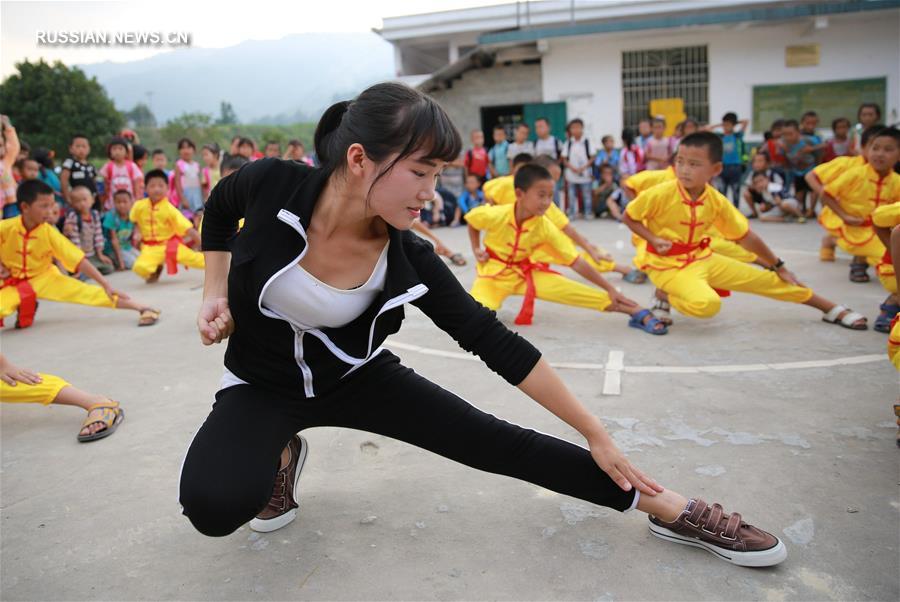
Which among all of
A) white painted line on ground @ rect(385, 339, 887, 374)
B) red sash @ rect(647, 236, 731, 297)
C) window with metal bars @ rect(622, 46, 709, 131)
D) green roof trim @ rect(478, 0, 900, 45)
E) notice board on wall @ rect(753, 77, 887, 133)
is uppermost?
green roof trim @ rect(478, 0, 900, 45)

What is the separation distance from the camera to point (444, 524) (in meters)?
2.41

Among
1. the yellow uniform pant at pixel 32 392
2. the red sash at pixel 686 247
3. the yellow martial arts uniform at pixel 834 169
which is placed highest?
the yellow martial arts uniform at pixel 834 169

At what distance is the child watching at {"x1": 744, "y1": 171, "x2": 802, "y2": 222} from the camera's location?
1048 cm

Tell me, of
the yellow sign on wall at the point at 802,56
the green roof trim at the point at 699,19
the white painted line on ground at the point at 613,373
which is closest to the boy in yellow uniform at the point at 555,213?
the white painted line on ground at the point at 613,373

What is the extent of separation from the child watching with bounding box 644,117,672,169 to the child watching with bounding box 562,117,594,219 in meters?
0.99

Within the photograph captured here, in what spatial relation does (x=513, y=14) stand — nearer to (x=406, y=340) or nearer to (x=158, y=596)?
(x=406, y=340)

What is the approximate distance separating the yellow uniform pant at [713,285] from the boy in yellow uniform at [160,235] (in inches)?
201

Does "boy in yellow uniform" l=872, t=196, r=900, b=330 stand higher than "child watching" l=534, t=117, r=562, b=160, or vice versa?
"child watching" l=534, t=117, r=562, b=160

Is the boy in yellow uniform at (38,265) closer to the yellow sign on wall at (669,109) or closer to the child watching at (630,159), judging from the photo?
the child watching at (630,159)

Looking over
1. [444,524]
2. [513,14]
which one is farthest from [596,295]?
[513,14]

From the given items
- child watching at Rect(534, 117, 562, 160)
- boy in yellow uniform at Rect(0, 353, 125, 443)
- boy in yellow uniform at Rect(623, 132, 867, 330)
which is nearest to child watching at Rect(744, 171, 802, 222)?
child watching at Rect(534, 117, 562, 160)

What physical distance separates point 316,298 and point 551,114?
15230 millimetres

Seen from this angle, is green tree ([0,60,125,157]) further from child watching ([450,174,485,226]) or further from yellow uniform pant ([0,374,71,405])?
yellow uniform pant ([0,374,71,405])

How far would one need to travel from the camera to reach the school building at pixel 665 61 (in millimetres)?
14297
